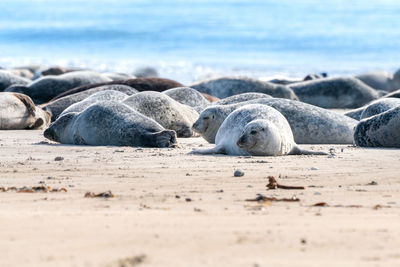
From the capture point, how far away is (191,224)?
3.58 metres

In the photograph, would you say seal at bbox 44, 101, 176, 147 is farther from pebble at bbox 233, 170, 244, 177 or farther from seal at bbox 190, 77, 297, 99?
seal at bbox 190, 77, 297, 99

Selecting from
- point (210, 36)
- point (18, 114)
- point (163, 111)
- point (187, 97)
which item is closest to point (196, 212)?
point (163, 111)

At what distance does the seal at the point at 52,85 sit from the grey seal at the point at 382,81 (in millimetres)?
8335

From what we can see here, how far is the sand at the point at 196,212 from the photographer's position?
3.02 m

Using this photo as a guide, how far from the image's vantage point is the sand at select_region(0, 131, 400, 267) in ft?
9.92

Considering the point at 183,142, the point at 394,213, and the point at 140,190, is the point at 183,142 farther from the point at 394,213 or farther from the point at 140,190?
the point at 394,213

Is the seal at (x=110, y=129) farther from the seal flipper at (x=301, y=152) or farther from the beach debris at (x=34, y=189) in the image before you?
the beach debris at (x=34, y=189)

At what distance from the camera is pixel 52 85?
14.1 meters

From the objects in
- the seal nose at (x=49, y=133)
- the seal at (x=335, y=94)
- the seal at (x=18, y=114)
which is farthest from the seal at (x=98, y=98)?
the seal at (x=335, y=94)

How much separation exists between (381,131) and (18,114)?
458 centimetres

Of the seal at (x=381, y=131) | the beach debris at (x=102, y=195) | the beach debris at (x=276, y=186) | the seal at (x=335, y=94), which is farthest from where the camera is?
the seal at (x=335, y=94)

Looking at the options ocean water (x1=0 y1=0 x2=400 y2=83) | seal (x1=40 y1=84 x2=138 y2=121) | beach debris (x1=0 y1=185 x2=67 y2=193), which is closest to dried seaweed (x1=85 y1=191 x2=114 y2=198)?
beach debris (x1=0 y1=185 x2=67 y2=193)

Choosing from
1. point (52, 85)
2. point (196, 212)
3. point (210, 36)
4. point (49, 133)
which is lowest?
point (210, 36)

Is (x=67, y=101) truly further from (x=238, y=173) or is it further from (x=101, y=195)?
(x=101, y=195)
